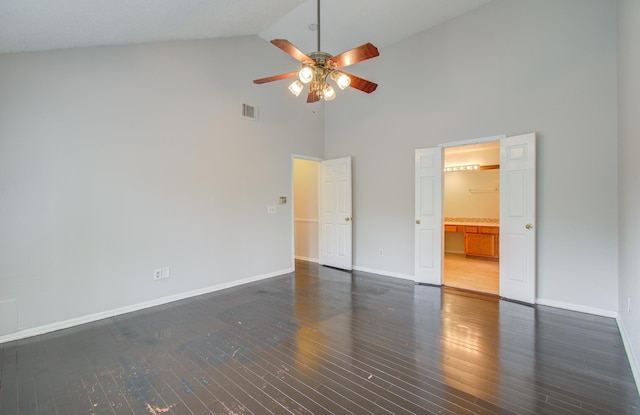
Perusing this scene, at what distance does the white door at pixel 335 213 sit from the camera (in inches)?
219

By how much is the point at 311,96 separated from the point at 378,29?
7.02 ft

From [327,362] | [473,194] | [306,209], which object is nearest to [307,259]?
[306,209]

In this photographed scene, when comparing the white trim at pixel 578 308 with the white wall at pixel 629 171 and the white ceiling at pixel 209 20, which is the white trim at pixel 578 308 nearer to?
the white wall at pixel 629 171

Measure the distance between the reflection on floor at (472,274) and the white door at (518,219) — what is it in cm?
38

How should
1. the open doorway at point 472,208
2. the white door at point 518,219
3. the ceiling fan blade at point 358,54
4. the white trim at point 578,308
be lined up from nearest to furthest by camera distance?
the ceiling fan blade at point 358,54 → the white trim at point 578,308 → the white door at point 518,219 → the open doorway at point 472,208

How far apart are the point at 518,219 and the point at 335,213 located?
9.74 ft

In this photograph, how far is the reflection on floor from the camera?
447cm

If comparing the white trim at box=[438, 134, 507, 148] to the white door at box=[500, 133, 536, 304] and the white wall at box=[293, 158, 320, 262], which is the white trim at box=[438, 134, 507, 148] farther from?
the white wall at box=[293, 158, 320, 262]

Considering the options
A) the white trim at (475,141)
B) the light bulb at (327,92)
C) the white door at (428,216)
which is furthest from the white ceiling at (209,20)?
the white door at (428,216)

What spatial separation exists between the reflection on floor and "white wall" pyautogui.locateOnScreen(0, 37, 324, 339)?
9.86 ft

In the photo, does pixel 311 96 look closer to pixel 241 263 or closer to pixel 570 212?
pixel 241 263

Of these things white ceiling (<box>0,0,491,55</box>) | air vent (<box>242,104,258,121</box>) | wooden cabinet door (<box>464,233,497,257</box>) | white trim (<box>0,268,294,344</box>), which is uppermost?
white ceiling (<box>0,0,491,55</box>)

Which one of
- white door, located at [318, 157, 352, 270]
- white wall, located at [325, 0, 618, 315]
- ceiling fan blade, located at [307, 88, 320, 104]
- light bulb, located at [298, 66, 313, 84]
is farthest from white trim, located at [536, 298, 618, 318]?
light bulb, located at [298, 66, 313, 84]

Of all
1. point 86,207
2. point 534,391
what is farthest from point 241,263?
point 534,391
